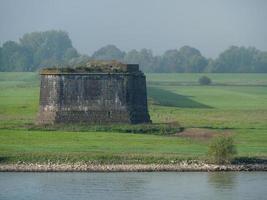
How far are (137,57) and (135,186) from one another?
151m

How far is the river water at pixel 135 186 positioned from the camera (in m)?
40.0

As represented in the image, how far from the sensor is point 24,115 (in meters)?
66.9

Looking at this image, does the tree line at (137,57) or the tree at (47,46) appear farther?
the tree at (47,46)

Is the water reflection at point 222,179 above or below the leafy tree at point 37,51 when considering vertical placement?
below

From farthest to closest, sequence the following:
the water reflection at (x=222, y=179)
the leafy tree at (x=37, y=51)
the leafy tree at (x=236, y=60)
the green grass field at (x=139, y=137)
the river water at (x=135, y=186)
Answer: the leafy tree at (x=236, y=60), the leafy tree at (x=37, y=51), the green grass field at (x=139, y=137), the water reflection at (x=222, y=179), the river water at (x=135, y=186)

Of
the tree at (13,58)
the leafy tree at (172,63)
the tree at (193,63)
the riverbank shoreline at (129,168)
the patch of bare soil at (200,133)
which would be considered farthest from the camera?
the leafy tree at (172,63)

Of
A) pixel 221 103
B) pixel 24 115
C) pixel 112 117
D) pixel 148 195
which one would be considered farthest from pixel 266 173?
pixel 221 103

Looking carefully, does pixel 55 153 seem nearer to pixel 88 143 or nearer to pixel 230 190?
pixel 88 143

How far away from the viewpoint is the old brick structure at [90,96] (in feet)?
194

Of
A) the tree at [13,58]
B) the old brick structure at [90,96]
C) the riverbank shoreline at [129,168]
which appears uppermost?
the tree at [13,58]

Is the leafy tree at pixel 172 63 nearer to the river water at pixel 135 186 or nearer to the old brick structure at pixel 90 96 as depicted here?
the old brick structure at pixel 90 96

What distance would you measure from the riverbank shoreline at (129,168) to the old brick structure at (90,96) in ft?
41.9

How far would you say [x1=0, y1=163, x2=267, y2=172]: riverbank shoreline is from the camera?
46031 millimetres

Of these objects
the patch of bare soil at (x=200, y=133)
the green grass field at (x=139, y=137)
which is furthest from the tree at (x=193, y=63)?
the patch of bare soil at (x=200, y=133)
